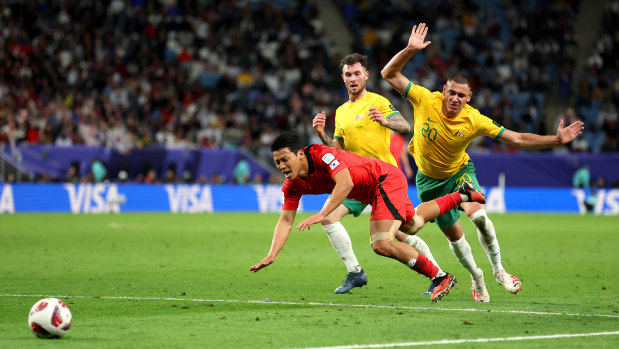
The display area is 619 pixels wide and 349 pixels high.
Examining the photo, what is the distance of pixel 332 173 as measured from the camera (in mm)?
8609

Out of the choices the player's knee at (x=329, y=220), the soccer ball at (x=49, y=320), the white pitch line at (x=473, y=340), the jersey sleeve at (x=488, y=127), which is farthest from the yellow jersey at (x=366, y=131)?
the soccer ball at (x=49, y=320)

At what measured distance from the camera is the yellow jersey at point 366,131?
33.8 ft

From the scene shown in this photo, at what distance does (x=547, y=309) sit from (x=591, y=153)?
22481 mm

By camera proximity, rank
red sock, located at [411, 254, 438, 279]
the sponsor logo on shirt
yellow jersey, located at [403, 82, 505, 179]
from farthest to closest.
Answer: yellow jersey, located at [403, 82, 505, 179], red sock, located at [411, 254, 438, 279], the sponsor logo on shirt

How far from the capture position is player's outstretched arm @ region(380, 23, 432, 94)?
9234mm

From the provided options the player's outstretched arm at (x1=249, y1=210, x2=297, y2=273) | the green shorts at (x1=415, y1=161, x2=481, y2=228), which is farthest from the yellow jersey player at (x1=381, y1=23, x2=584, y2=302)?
the player's outstretched arm at (x1=249, y1=210, x2=297, y2=273)

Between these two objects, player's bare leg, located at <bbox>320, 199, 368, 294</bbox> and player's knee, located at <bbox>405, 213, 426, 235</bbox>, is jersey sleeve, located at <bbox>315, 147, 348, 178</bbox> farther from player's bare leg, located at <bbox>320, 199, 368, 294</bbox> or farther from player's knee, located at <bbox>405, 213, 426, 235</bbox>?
player's bare leg, located at <bbox>320, 199, 368, 294</bbox>

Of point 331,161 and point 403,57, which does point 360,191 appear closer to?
point 331,161

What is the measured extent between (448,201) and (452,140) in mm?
676

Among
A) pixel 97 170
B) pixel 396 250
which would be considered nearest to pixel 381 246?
pixel 396 250

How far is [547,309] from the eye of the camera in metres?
8.98

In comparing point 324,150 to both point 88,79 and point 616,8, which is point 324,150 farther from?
point 616,8

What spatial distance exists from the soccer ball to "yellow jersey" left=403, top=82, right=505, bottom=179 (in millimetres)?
4357

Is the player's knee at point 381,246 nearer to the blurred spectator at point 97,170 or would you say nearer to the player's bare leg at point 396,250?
the player's bare leg at point 396,250
